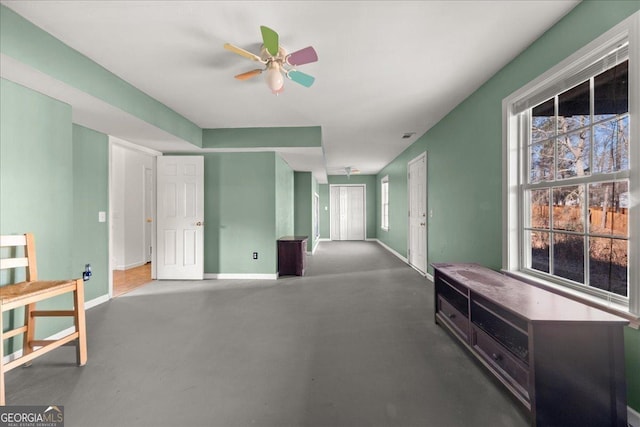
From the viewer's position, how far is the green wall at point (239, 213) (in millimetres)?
4598

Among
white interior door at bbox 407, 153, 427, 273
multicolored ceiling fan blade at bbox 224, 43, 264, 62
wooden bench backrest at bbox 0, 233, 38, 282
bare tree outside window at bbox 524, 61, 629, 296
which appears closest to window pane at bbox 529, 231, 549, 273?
bare tree outside window at bbox 524, 61, 629, 296

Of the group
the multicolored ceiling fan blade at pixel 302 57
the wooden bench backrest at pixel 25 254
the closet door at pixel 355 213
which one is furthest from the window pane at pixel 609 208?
the closet door at pixel 355 213

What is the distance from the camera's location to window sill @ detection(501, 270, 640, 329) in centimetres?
140

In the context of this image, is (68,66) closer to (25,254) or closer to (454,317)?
(25,254)

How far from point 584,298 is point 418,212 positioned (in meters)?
3.47

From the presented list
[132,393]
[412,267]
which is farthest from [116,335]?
[412,267]

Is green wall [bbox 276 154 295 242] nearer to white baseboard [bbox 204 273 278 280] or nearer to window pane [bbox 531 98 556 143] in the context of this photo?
white baseboard [bbox 204 273 278 280]

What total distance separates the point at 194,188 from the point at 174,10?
10.2 feet

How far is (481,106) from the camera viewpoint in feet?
9.35

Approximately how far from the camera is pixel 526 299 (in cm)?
166

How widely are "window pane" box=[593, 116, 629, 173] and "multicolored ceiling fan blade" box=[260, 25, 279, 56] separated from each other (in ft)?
7.29

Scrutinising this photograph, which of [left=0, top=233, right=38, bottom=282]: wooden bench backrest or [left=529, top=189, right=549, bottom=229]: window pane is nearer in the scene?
[left=0, top=233, right=38, bottom=282]: wooden bench backrest

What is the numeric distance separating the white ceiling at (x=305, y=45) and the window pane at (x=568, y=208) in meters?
1.22

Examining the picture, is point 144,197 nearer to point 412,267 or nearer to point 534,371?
point 412,267
